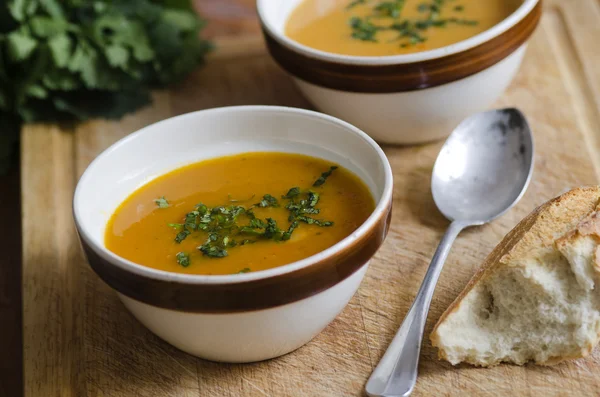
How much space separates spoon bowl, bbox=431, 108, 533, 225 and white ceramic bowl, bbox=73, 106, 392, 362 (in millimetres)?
420

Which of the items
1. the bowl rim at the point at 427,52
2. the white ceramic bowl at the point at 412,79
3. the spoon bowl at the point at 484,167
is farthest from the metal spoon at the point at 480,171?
the bowl rim at the point at 427,52

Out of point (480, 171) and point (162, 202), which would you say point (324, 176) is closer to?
point (162, 202)

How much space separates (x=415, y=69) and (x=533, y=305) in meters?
0.84

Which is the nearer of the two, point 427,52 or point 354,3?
point 427,52

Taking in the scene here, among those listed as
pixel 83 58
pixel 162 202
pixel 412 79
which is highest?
pixel 412 79

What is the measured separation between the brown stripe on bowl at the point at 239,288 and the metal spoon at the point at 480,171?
40cm

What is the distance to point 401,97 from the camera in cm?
241

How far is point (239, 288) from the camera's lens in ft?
5.31

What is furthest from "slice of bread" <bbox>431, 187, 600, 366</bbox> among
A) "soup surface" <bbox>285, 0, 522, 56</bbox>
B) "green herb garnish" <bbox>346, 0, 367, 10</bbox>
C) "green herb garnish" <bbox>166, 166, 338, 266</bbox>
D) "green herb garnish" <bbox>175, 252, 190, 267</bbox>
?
"green herb garnish" <bbox>346, 0, 367, 10</bbox>

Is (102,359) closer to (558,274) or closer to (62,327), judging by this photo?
(62,327)

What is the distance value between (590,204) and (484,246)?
33cm

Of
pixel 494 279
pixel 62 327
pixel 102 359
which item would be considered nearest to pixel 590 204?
pixel 494 279

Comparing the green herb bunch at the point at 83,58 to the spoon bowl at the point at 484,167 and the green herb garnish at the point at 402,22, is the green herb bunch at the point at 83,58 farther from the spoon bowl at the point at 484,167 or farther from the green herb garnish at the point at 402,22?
the spoon bowl at the point at 484,167

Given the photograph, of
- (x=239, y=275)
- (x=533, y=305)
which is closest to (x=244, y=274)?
(x=239, y=275)
